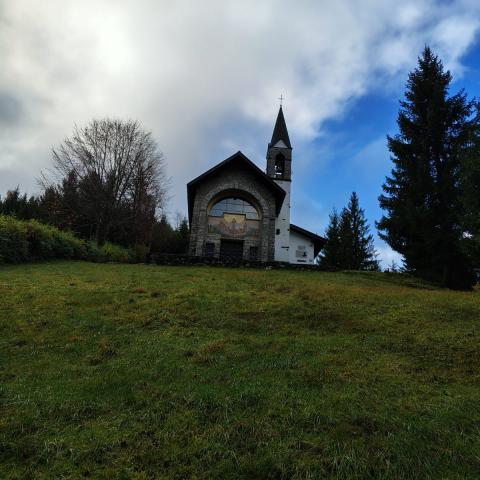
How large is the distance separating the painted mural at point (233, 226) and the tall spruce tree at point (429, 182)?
22.4 ft

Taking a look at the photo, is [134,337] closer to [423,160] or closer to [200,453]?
[200,453]

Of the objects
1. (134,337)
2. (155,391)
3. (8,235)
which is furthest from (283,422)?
(8,235)

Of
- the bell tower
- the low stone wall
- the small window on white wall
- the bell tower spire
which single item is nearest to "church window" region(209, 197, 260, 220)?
the low stone wall

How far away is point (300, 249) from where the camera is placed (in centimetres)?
2870

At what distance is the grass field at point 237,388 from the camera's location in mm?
3557

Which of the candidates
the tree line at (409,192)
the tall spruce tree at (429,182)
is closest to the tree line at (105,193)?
the tree line at (409,192)

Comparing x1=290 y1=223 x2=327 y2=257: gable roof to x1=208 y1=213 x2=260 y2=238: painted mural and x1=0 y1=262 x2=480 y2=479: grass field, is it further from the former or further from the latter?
x1=0 y1=262 x2=480 y2=479: grass field

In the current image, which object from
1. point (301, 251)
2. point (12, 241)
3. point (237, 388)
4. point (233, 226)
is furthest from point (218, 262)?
point (237, 388)

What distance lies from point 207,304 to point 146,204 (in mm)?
21723

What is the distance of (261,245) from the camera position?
851 inches

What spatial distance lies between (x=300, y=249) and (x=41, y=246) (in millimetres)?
17420

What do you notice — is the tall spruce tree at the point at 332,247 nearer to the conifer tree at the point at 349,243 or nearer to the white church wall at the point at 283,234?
the conifer tree at the point at 349,243

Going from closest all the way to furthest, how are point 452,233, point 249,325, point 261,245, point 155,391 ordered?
point 155,391 → point 249,325 → point 452,233 → point 261,245

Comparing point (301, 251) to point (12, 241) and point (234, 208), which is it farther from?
point (12, 241)
